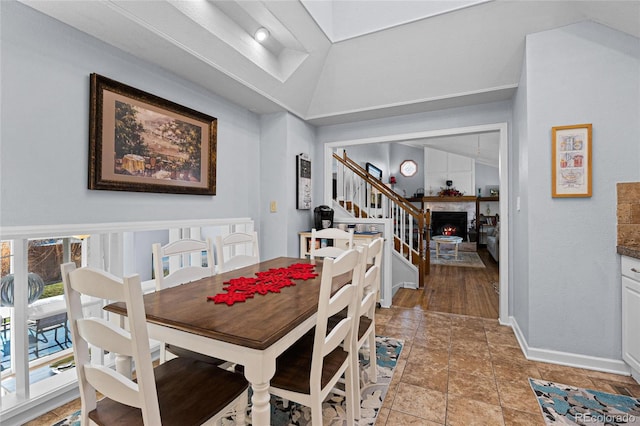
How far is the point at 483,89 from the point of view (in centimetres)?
293

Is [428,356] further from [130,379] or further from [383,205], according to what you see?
[383,205]

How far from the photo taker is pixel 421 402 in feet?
6.02

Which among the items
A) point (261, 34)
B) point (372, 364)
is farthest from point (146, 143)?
point (372, 364)

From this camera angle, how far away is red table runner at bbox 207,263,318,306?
4.85 feet

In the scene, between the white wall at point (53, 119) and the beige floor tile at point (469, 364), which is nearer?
the white wall at point (53, 119)

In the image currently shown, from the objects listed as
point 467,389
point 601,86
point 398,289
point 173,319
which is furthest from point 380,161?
point 173,319

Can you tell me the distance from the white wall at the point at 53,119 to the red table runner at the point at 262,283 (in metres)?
1.15

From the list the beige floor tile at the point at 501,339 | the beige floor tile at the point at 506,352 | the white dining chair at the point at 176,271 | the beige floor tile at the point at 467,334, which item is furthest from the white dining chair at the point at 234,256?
the beige floor tile at the point at 501,339

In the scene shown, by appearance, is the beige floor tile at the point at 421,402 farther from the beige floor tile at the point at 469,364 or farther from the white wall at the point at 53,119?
the white wall at the point at 53,119

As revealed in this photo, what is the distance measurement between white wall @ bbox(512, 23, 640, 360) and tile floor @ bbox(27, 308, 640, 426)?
0.85 feet

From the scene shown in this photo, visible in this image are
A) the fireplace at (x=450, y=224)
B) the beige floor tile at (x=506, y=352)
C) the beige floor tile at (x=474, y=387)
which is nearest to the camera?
the beige floor tile at (x=474, y=387)

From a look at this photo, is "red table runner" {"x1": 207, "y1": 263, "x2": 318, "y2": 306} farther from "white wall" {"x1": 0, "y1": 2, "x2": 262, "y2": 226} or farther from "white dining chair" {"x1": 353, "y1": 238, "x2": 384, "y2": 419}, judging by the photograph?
"white wall" {"x1": 0, "y1": 2, "x2": 262, "y2": 226}

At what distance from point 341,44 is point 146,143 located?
2.00m

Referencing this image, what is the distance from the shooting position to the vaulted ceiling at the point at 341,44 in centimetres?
200
